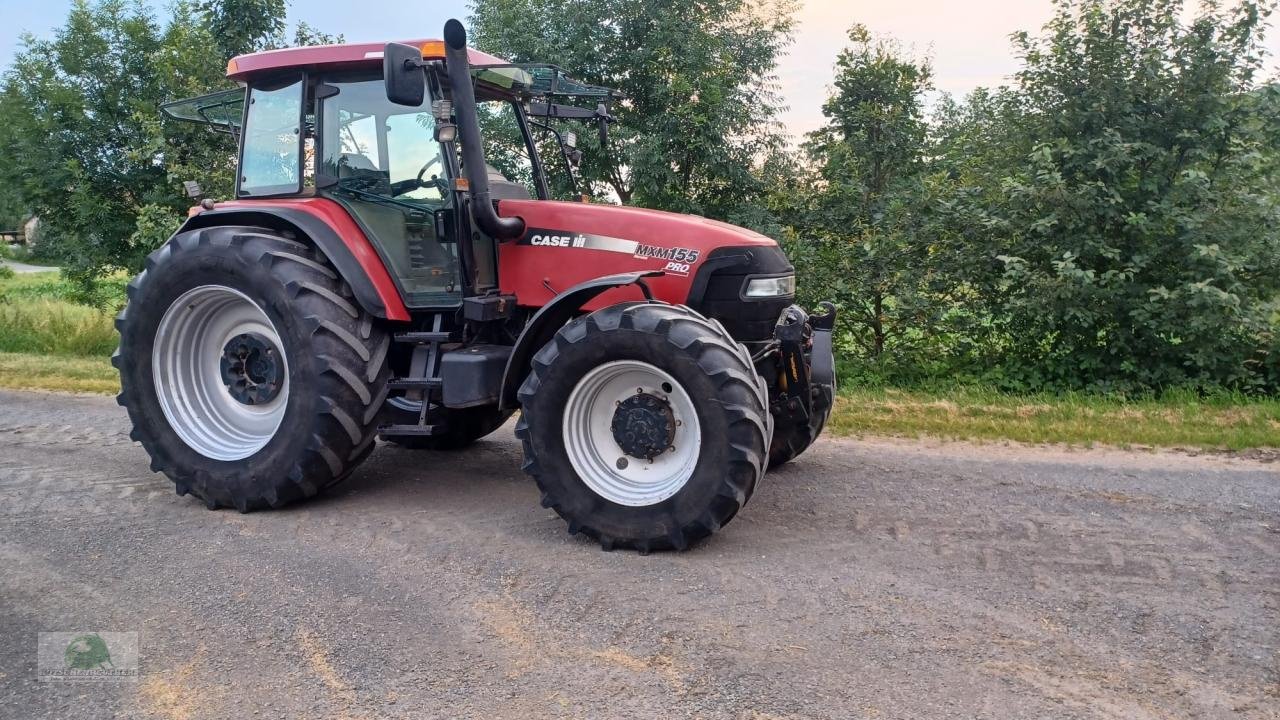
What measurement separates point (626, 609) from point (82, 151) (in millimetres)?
12069

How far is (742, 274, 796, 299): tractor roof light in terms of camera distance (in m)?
5.11

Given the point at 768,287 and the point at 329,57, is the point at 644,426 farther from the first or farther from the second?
the point at 329,57

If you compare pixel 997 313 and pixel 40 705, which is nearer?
pixel 40 705

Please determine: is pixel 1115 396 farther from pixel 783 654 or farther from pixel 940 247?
pixel 783 654

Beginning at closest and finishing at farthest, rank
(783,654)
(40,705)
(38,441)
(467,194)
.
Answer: (40,705) < (783,654) < (467,194) < (38,441)

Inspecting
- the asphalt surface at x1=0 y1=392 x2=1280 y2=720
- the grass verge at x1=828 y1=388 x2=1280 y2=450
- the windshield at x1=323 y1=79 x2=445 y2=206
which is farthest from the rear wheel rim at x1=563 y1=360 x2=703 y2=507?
the grass verge at x1=828 y1=388 x2=1280 y2=450

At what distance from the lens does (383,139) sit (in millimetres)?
5578

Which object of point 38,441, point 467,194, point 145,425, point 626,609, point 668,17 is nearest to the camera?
point 626,609

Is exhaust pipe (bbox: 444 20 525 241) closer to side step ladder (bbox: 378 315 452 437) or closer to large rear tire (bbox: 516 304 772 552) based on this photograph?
side step ladder (bbox: 378 315 452 437)

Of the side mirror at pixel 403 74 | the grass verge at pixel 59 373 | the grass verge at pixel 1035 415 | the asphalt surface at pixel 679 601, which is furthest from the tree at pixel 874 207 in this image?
the grass verge at pixel 59 373

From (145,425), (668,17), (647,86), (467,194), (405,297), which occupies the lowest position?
(145,425)

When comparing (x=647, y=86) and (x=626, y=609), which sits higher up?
(x=647, y=86)

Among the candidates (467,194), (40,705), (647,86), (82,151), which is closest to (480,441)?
(467,194)

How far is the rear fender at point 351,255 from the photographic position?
537cm
